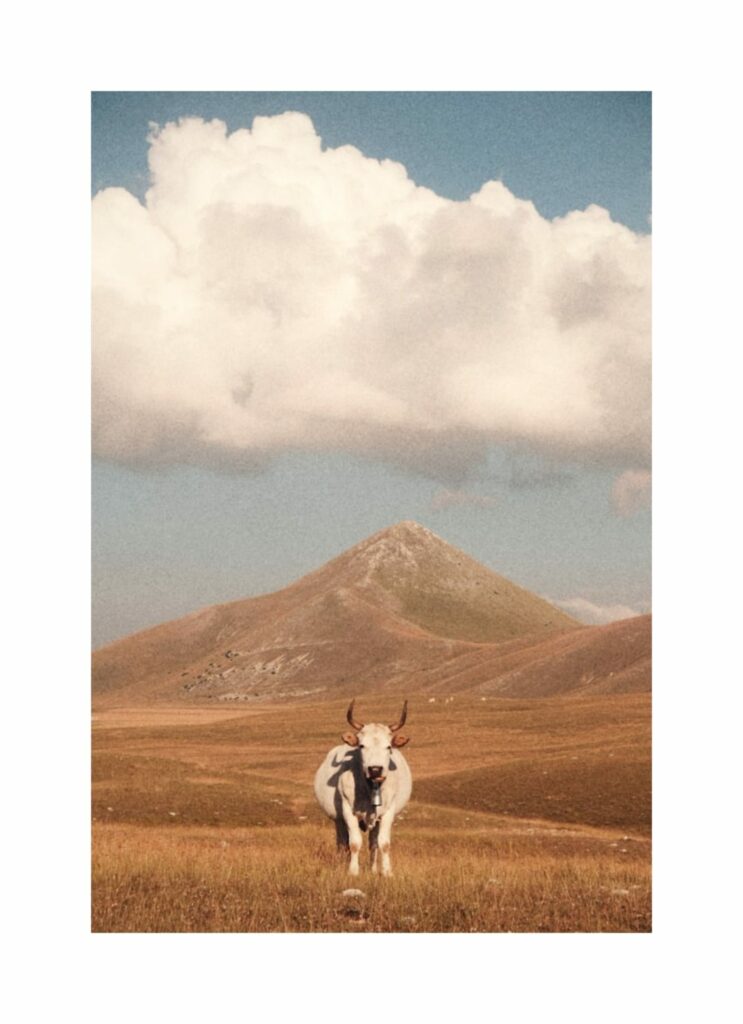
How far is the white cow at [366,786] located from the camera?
56.9 feet

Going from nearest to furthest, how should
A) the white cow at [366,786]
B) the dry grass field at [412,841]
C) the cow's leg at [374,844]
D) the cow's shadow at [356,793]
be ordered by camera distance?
the dry grass field at [412,841] < the white cow at [366,786] < the cow's leg at [374,844] < the cow's shadow at [356,793]

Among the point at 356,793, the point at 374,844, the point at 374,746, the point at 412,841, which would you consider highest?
the point at 374,746

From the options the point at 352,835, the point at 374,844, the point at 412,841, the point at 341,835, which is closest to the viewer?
the point at 352,835

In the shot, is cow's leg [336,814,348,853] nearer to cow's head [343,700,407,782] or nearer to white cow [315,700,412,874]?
white cow [315,700,412,874]

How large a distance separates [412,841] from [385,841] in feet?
36.8

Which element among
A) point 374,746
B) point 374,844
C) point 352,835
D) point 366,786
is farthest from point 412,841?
point 374,746

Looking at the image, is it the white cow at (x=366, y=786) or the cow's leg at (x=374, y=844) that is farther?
the cow's leg at (x=374, y=844)

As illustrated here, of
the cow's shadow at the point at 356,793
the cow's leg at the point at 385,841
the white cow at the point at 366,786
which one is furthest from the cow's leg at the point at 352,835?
the cow's leg at the point at 385,841

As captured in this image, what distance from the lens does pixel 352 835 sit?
1783cm

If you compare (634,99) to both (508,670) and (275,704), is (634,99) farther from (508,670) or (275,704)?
(275,704)

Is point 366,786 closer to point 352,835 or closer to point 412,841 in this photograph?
point 352,835

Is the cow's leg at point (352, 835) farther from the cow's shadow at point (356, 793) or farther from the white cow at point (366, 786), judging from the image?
the cow's shadow at point (356, 793)

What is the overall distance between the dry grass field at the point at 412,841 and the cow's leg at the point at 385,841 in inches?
8.7

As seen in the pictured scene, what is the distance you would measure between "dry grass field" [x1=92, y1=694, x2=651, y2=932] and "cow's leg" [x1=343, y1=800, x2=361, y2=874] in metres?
0.21
